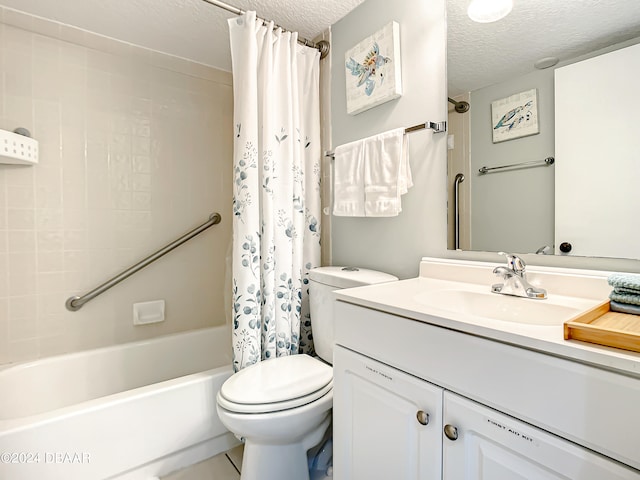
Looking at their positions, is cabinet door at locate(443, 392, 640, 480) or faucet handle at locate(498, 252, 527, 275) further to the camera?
faucet handle at locate(498, 252, 527, 275)

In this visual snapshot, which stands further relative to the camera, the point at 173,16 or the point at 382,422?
→ the point at 173,16

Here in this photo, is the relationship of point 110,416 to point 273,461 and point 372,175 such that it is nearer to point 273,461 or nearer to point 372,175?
point 273,461

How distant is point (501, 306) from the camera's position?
94 centimetres

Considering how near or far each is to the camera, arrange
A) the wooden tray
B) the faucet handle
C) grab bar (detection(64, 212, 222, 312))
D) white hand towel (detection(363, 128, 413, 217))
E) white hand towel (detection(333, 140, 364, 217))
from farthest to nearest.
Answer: grab bar (detection(64, 212, 222, 312))
white hand towel (detection(333, 140, 364, 217))
white hand towel (detection(363, 128, 413, 217))
the faucet handle
the wooden tray

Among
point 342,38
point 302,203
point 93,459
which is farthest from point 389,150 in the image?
point 93,459

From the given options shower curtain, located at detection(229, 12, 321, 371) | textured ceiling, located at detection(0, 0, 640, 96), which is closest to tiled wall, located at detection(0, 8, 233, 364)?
textured ceiling, located at detection(0, 0, 640, 96)

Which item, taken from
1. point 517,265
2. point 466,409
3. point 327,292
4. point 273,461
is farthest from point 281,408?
point 517,265

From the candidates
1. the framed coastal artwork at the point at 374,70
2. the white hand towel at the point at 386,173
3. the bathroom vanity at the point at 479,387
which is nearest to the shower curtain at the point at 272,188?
the framed coastal artwork at the point at 374,70

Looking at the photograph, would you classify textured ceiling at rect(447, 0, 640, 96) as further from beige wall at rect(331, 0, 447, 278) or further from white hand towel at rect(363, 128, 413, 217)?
white hand towel at rect(363, 128, 413, 217)

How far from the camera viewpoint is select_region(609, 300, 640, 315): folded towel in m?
0.66

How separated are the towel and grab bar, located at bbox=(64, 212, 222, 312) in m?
0.97

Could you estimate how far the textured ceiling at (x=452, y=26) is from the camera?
2.97 ft

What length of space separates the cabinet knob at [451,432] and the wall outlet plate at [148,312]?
71.1 inches

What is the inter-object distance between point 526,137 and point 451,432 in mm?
906
